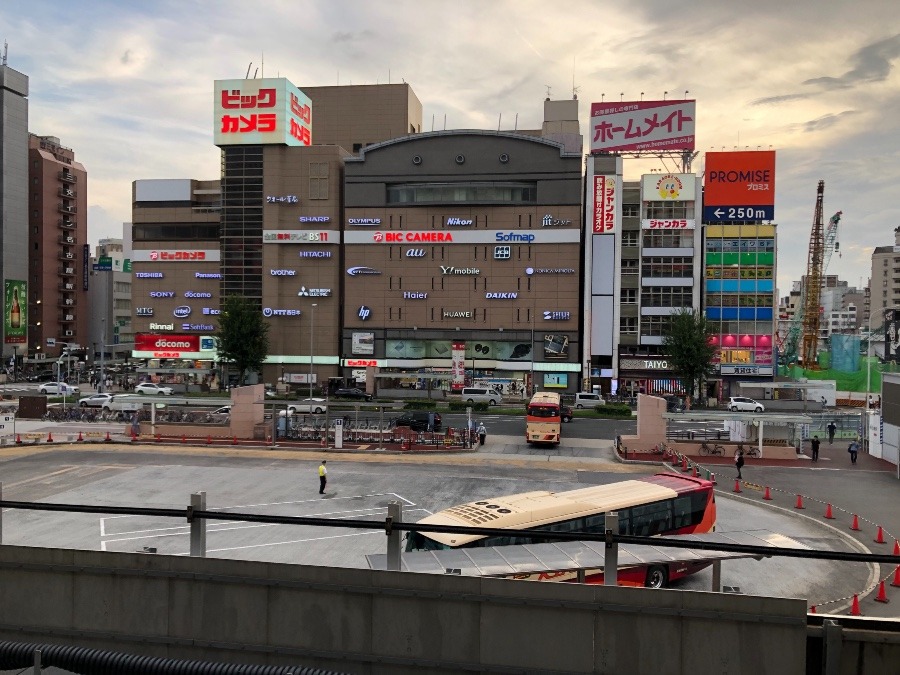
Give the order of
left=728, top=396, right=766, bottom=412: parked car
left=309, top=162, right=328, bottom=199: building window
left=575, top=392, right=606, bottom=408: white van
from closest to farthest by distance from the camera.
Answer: left=728, top=396, right=766, bottom=412: parked car < left=575, top=392, right=606, bottom=408: white van < left=309, top=162, right=328, bottom=199: building window

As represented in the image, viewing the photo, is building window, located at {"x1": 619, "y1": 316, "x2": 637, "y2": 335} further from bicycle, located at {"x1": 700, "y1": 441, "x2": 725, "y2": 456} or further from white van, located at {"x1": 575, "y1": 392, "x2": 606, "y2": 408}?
bicycle, located at {"x1": 700, "y1": 441, "x2": 725, "y2": 456}

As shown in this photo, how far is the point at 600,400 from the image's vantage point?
70.6 meters

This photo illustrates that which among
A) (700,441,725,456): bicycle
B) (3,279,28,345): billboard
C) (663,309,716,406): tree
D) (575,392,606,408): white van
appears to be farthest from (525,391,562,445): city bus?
(3,279,28,345): billboard

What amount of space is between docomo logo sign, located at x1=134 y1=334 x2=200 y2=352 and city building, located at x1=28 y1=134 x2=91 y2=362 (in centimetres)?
2103

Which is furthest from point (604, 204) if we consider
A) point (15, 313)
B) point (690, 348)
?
point (15, 313)

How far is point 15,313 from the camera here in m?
102

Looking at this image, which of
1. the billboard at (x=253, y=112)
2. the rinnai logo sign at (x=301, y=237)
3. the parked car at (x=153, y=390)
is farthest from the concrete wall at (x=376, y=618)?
the billboard at (x=253, y=112)

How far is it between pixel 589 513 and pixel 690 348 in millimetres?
53391

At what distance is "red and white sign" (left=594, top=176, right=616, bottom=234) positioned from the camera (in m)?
80.1

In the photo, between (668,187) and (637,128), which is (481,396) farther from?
(637,128)

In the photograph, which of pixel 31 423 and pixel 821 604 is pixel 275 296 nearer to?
pixel 31 423

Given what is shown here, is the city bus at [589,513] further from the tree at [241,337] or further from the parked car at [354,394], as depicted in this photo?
the tree at [241,337]

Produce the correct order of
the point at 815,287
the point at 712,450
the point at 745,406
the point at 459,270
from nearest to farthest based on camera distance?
the point at 712,450 → the point at 745,406 → the point at 459,270 → the point at 815,287

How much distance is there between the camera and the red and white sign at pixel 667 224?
7907 cm
